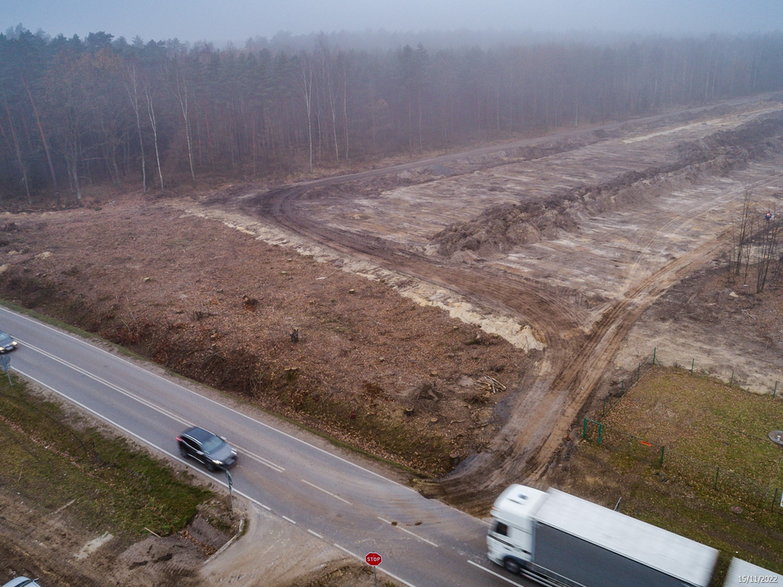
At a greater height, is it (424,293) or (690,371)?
(424,293)

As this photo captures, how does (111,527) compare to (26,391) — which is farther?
(26,391)

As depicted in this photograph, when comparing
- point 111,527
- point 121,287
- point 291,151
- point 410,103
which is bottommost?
point 111,527

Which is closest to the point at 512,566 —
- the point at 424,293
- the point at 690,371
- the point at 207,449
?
the point at 207,449

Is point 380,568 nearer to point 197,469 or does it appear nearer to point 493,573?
point 493,573

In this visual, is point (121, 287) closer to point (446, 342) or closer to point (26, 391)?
point (26, 391)

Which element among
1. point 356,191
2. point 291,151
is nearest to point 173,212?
point 356,191

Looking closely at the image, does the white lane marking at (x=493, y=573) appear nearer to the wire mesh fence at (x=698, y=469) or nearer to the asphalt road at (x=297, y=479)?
the asphalt road at (x=297, y=479)

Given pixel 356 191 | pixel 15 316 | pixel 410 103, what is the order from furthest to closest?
pixel 410 103 → pixel 356 191 → pixel 15 316
